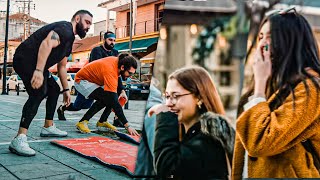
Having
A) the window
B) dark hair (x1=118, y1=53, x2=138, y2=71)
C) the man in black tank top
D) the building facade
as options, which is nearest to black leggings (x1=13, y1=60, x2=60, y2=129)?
the man in black tank top

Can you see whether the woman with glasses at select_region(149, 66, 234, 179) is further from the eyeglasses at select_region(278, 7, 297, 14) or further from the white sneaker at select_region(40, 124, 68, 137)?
the white sneaker at select_region(40, 124, 68, 137)

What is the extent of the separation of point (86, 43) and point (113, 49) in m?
0.12

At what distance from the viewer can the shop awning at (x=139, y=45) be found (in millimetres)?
1297

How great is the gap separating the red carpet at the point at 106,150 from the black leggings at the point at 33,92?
0.80 feet

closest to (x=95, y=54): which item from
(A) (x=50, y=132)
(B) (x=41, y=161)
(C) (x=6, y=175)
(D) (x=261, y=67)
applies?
(B) (x=41, y=161)

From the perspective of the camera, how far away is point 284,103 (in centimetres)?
116

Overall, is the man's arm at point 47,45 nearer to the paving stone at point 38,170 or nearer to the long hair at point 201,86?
the paving stone at point 38,170

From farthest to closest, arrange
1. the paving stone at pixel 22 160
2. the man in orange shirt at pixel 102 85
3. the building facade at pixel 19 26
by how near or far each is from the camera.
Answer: the man in orange shirt at pixel 102 85 < the paving stone at pixel 22 160 < the building facade at pixel 19 26

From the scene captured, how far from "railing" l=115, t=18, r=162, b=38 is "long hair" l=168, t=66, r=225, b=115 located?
17 cm

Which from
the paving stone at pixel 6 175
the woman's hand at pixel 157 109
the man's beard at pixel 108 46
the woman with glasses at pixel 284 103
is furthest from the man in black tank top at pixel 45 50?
the woman with glasses at pixel 284 103

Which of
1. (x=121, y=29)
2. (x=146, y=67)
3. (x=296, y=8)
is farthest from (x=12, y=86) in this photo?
(x=296, y=8)

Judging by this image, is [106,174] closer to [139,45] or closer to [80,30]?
[80,30]

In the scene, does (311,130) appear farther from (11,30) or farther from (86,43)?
(11,30)

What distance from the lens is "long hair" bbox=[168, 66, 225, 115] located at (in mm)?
1052
